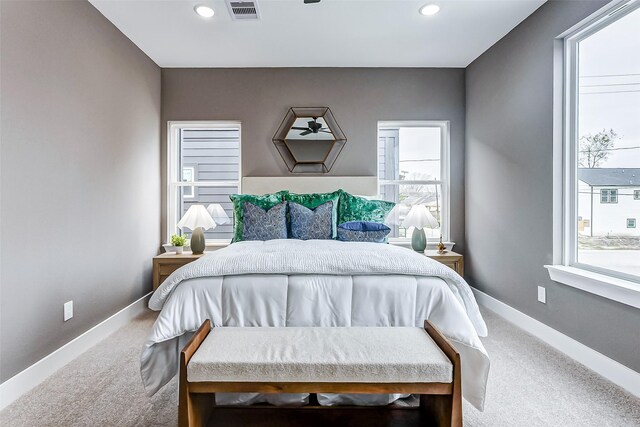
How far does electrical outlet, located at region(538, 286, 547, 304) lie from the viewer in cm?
269

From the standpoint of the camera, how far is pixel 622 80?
214 centimetres

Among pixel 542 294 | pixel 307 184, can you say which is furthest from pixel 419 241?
pixel 307 184

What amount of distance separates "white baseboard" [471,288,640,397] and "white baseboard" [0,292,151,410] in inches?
136

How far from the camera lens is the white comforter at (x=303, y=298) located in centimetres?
171

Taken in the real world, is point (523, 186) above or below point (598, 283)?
above

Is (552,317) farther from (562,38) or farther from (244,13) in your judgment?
(244,13)

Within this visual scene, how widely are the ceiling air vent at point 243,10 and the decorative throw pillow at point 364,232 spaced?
6.25 feet

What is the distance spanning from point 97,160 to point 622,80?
377cm

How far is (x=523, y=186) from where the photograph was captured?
2961mm

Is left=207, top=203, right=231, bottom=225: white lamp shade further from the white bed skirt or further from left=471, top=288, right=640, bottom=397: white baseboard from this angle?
left=471, top=288, right=640, bottom=397: white baseboard

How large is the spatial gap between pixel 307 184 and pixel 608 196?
267 cm

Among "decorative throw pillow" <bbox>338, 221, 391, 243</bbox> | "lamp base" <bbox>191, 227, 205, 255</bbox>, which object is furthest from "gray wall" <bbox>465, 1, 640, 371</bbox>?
"lamp base" <bbox>191, 227, 205, 255</bbox>

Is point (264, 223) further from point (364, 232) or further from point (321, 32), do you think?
point (321, 32)

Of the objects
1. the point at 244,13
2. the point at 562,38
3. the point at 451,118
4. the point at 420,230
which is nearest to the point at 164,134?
the point at 244,13
